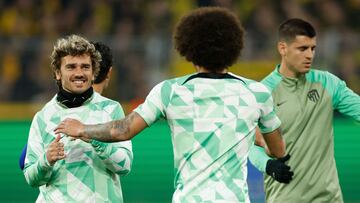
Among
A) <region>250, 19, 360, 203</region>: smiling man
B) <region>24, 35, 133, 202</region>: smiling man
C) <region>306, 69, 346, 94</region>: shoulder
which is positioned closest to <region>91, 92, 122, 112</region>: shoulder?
<region>24, 35, 133, 202</region>: smiling man

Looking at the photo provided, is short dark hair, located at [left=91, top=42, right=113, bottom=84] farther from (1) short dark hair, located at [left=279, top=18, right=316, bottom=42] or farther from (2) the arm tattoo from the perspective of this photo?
(1) short dark hair, located at [left=279, top=18, right=316, bottom=42]

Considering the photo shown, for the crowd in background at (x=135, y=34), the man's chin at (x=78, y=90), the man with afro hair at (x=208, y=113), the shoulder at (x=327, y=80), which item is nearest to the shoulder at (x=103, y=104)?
the man's chin at (x=78, y=90)

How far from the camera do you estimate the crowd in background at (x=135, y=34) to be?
13547 mm

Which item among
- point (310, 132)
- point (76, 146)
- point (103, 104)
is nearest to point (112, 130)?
point (76, 146)

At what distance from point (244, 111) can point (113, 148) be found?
97 centimetres

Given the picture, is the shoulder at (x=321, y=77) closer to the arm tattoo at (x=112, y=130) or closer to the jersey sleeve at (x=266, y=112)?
the jersey sleeve at (x=266, y=112)

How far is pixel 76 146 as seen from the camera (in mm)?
6832

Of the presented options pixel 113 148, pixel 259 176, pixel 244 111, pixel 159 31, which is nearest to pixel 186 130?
pixel 244 111

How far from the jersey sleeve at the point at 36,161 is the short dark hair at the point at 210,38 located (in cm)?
114

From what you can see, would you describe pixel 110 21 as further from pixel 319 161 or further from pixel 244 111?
pixel 244 111

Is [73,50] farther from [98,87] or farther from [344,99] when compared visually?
[344,99]

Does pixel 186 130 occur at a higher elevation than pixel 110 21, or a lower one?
higher

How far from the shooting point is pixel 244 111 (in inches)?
243

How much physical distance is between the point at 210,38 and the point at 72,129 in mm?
920
